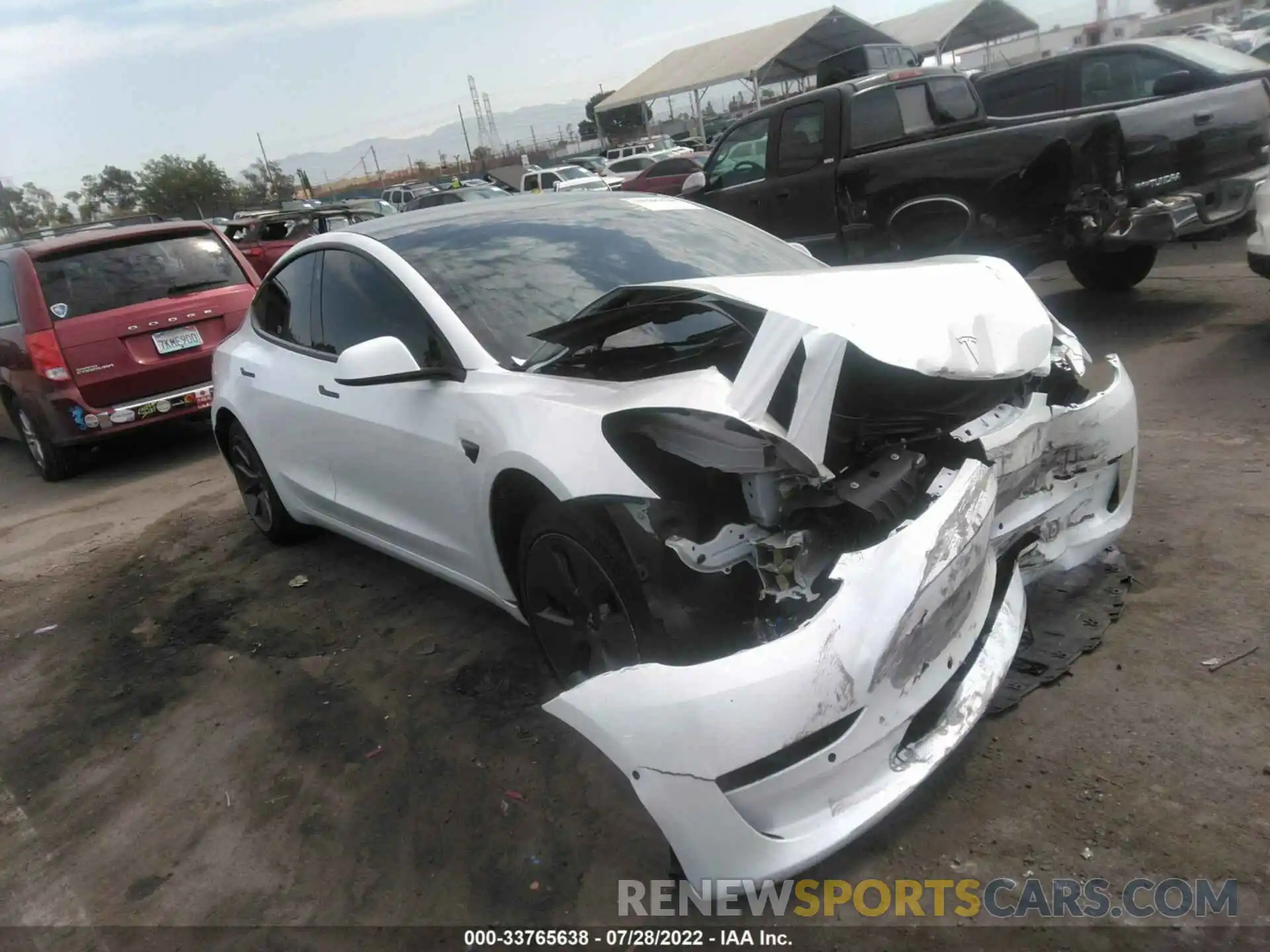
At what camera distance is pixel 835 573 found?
2205mm

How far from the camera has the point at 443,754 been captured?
3.19 metres

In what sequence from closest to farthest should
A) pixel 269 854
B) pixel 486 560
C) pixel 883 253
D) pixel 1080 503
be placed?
pixel 269 854, pixel 1080 503, pixel 486 560, pixel 883 253

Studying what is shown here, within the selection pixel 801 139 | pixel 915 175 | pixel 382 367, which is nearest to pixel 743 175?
pixel 801 139

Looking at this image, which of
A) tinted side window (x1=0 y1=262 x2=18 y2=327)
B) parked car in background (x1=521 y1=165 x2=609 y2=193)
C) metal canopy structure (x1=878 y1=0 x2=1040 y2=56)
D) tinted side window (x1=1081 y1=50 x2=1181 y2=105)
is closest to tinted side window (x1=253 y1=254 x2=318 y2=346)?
tinted side window (x1=0 y1=262 x2=18 y2=327)

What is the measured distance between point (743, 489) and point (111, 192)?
60.5 metres

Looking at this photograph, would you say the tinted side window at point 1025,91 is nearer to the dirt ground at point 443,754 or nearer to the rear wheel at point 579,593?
the dirt ground at point 443,754

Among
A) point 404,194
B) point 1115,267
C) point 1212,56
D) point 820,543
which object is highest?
point 1212,56

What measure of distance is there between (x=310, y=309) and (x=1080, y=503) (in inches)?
130

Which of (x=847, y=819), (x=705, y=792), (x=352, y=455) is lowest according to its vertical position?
(x=847, y=819)

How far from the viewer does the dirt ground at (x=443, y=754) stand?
247 centimetres

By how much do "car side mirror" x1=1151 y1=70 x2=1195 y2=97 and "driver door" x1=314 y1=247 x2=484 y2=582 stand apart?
7.19 m

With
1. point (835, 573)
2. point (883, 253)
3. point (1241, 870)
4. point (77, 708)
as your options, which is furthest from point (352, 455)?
point (883, 253)

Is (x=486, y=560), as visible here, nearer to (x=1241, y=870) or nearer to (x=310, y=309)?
(x=310, y=309)

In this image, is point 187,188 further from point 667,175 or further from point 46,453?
point 46,453
